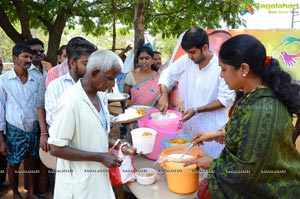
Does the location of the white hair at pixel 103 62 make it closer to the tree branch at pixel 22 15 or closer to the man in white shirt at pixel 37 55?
the man in white shirt at pixel 37 55

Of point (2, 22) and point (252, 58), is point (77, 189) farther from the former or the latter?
point (2, 22)

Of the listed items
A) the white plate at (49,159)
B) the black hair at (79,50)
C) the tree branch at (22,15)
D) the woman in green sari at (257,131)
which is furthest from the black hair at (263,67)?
the tree branch at (22,15)

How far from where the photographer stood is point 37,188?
3117 mm

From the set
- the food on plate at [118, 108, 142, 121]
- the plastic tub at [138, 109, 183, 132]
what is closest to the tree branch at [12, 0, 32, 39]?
the food on plate at [118, 108, 142, 121]

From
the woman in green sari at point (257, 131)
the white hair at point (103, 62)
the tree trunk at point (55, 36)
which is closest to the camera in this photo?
the woman in green sari at point (257, 131)

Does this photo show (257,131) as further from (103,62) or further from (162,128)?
(162,128)

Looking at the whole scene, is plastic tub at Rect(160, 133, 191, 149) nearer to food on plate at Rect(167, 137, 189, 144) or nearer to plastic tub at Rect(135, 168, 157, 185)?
food on plate at Rect(167, 137, 189, 144)

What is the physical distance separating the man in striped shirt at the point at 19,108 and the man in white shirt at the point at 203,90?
1.34 m

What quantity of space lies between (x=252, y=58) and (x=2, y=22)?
592 cm

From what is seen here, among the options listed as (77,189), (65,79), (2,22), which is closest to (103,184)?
(77,189)

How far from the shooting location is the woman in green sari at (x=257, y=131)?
1.16m

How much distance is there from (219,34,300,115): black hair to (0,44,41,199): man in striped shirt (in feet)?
6.91

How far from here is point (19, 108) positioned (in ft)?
8.66

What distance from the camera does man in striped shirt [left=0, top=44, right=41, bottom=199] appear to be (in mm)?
2627
